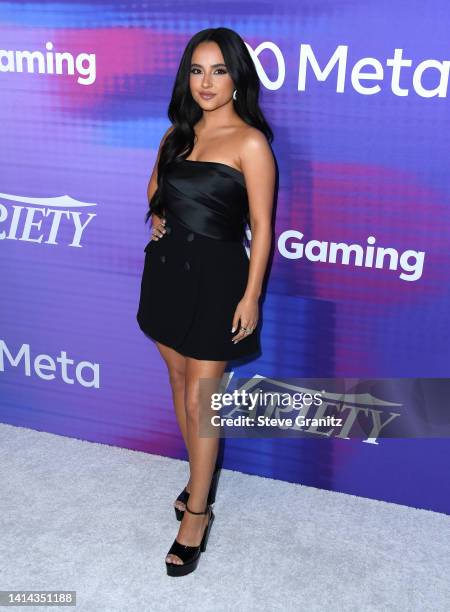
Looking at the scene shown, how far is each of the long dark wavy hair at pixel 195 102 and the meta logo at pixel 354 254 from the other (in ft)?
1.22

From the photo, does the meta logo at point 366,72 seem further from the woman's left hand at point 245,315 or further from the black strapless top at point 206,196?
the woman's left hand at point 245,315

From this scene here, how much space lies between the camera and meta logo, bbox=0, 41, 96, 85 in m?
2.35

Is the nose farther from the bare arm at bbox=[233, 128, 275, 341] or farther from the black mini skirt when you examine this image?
the black mini skirt

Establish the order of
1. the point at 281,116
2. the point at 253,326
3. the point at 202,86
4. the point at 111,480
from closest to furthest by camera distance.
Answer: the point at 202,86
the point at 253,326
the point at 281,116
the point at 111,480

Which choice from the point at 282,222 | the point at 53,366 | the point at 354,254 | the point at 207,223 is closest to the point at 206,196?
the point at 207,223

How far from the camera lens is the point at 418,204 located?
2146 mm

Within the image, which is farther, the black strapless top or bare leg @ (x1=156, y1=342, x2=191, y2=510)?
bare leg @ (x1=156, y1=342, x2=191, y2=510)

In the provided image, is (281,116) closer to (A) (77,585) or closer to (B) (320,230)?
(B) (320,230)

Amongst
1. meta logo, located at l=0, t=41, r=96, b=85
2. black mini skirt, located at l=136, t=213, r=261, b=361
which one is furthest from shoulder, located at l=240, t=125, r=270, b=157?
meta logo, located at l=0, t=41, r=96, b=85

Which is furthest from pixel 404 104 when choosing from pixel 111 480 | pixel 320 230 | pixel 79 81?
pixel 111 480

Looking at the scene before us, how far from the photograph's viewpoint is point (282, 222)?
2.29 m

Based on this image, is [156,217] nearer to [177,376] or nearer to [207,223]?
[207,223]

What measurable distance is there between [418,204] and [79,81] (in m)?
1.27

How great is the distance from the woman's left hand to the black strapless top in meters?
0.21
